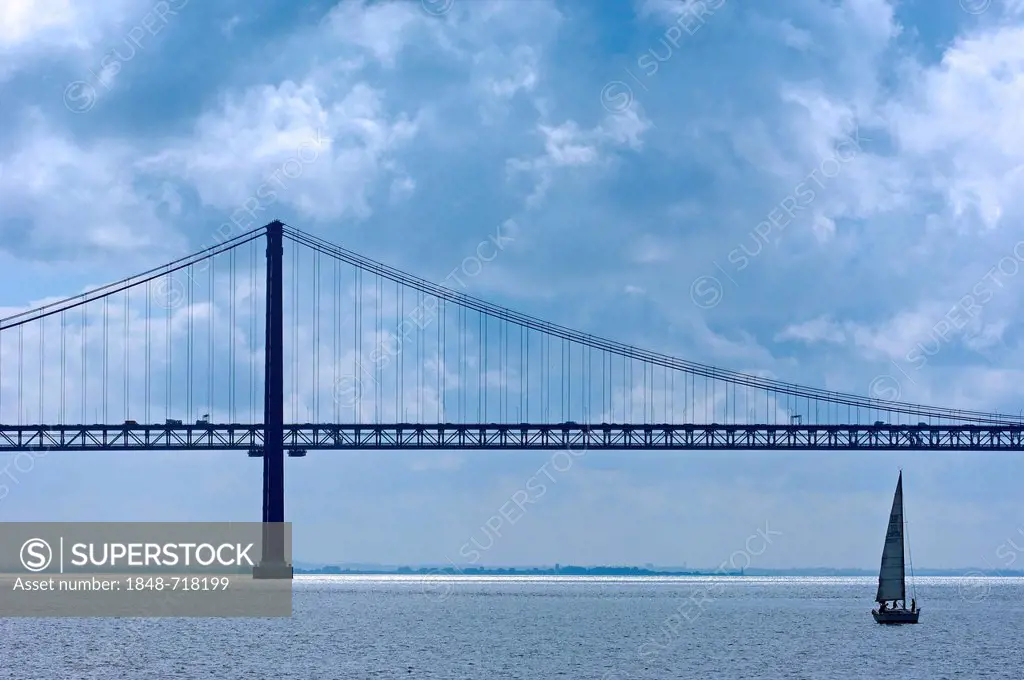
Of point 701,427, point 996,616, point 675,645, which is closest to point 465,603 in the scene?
point 701,427

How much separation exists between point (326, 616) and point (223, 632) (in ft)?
60.9

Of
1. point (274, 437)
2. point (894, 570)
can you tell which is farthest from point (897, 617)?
point (274, 437)

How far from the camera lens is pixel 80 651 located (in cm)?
6303

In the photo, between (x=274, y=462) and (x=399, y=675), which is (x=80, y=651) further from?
(x=274, y=462)

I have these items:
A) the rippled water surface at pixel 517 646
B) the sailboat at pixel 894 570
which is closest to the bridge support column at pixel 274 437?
the rippled water surface at pixel 517 646

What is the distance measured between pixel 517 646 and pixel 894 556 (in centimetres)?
2497

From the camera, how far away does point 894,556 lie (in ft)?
277

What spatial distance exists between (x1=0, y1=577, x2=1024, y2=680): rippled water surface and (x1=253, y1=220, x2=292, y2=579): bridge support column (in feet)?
11.2

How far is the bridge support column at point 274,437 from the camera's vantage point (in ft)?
307

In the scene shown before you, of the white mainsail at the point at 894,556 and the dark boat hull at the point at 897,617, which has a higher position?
the white mainsail at the point at 894,556

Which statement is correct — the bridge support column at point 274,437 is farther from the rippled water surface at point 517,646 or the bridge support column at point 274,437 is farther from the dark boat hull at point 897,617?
the dark boat hull at point 897,617

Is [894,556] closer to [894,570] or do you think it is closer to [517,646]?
[894,570]

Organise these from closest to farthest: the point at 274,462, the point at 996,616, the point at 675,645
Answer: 1. the point at 675,645
2. the point at 274,462
3. the point at 996,616

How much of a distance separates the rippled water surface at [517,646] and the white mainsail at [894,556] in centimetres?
204
